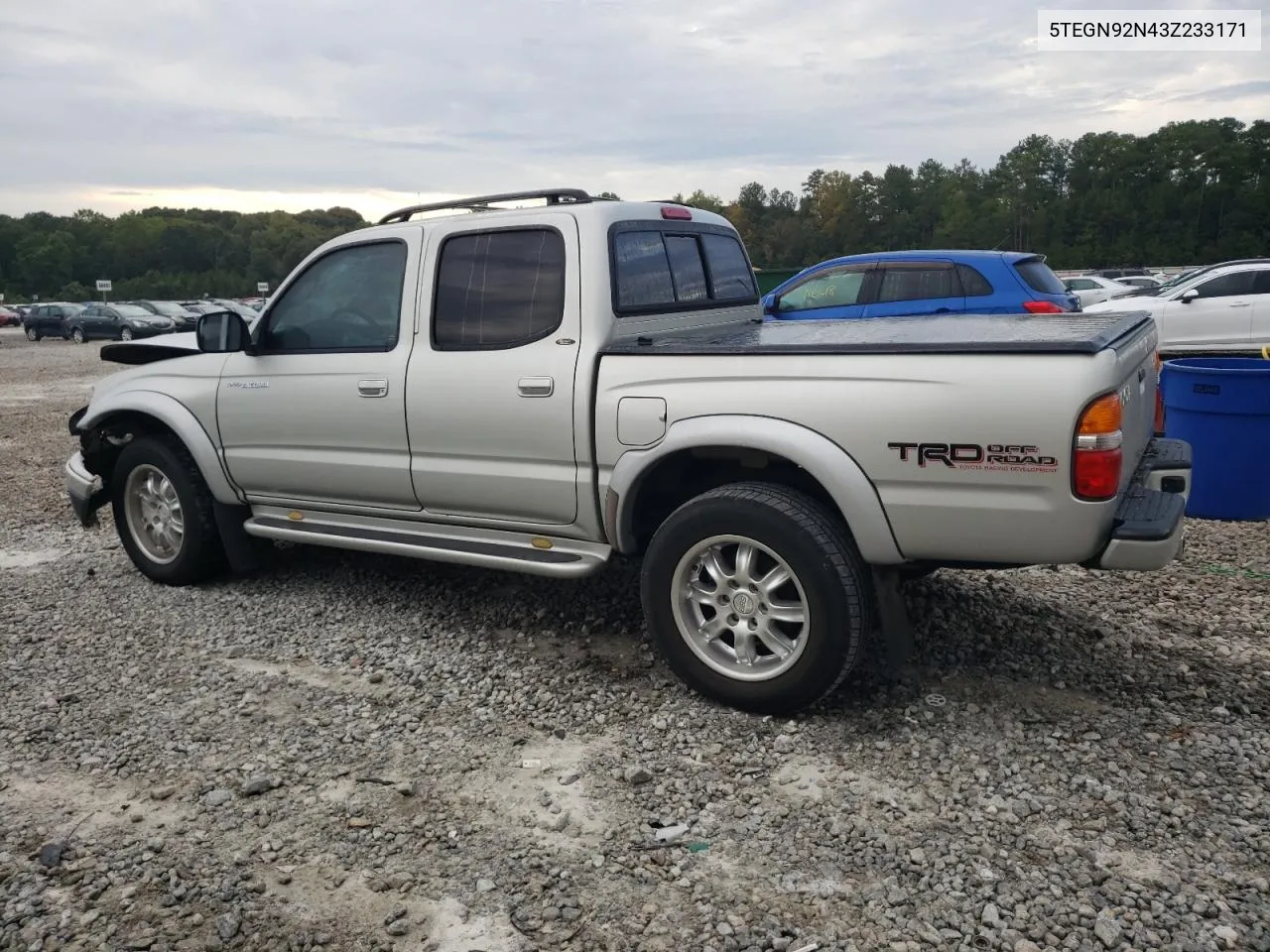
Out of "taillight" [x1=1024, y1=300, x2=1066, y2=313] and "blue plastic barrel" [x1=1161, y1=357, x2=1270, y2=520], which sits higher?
"taillight" [x1=1024, y1=300, x2=1066, y2=313]

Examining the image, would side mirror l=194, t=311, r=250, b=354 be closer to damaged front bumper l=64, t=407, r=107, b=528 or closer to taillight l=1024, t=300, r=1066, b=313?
damaged front bumper l=64, t=407, r=107, b=528

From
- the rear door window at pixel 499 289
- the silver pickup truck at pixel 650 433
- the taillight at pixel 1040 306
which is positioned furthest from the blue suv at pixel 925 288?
the rear door window at pixel 499 289

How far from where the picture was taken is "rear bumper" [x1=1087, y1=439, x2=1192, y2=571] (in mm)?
3359

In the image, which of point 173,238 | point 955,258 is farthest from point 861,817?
point 173,238

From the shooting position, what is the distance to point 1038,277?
9.82 m

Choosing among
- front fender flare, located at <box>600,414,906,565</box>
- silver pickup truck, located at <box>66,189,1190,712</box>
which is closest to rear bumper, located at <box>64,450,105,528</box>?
silver pickup truck, located at <box>66,189,1190,712</box>

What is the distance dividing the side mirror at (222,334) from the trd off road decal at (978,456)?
342cm

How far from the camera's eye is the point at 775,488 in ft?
12.6

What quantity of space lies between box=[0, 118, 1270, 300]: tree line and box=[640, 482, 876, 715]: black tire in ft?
241

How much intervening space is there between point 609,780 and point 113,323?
37.2 meters

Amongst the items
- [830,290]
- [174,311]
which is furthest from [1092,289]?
[174,311]

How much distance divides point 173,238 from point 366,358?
114383mm

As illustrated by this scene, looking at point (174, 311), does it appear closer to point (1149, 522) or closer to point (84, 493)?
point (84, 493)

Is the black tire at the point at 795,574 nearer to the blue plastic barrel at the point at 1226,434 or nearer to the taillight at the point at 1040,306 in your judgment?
the blue plastic barrel at the point at 1226,434
